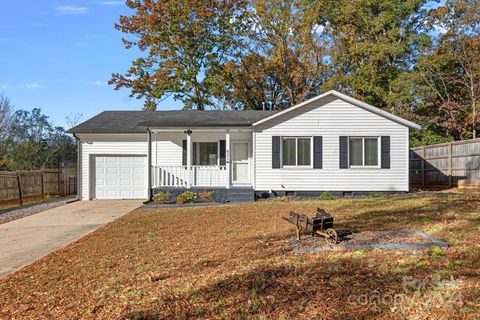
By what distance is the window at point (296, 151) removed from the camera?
14.9 m

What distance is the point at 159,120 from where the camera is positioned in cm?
1644

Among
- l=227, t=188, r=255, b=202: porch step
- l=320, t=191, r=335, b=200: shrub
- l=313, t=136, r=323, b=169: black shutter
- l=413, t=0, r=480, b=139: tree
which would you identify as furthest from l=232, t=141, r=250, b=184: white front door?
l=413, t=0, r=480, b=139: tree

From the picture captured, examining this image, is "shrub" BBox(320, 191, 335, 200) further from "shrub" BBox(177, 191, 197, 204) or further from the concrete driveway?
the concrete driveway

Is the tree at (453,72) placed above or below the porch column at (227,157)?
above

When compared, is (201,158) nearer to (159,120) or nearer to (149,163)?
(149,163)

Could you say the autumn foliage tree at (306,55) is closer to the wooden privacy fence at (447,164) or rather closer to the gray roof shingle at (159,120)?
the wooden privacy fence at (447,164)

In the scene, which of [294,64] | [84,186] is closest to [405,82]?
[294,64]

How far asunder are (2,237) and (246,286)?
24.0 feet

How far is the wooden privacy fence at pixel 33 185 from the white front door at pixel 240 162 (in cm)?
924

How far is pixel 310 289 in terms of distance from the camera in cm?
412

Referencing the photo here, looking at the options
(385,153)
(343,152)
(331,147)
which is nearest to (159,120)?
(331,147)

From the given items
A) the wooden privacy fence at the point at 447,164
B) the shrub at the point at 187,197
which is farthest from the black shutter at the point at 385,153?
the shrub at the point at 187,197

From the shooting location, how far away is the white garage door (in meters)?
16.7

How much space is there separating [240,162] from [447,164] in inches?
383
